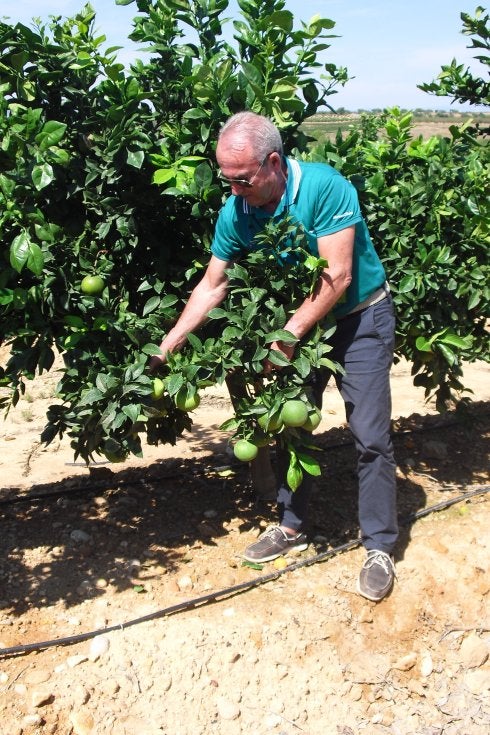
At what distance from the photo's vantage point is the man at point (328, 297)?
3.06m

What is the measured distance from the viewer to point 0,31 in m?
3.17

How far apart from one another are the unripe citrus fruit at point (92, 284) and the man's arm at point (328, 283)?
2.39ft

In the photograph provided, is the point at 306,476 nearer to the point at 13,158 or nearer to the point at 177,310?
the point at 177,310

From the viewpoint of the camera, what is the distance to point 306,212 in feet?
10.4

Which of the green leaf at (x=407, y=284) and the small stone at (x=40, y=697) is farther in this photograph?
the green leaf at (x=407, y=284)

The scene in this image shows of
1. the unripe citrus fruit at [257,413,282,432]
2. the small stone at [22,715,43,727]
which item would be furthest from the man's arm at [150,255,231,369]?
the small stone at [22,715,43,727]

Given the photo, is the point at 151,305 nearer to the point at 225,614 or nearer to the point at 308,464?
the point at 308,464

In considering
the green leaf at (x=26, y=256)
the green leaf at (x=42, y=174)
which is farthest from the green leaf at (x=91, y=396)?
the green leaf at (x=42, y=174)

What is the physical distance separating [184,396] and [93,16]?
5.44 ft

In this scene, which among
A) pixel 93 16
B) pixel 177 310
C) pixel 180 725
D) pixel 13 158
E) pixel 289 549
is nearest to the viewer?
pixel 13 158

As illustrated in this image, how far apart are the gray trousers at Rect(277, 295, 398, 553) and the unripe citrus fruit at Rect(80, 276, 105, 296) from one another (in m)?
1.04

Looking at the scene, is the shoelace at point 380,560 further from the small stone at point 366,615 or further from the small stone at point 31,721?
the small stone at point 31,721

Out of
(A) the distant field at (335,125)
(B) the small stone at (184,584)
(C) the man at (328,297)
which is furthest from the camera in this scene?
(A) the distant field at (335,125)

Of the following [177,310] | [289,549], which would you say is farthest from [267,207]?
[289,549]
